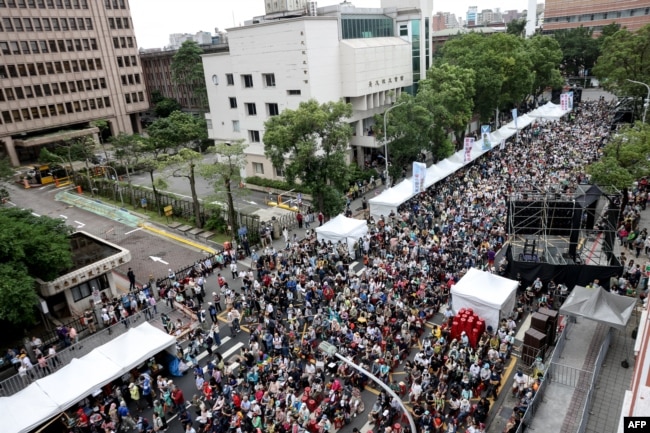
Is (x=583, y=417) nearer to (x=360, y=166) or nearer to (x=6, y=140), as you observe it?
(x=360, y=166)

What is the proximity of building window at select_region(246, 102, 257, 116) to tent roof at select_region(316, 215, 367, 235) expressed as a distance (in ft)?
61.9

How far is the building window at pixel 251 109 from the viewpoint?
40688mm

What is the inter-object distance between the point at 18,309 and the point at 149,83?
80587 mm

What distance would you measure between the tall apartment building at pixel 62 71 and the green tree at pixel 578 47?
2913 inches

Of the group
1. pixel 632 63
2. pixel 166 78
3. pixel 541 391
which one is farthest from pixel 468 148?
pixel 166 78

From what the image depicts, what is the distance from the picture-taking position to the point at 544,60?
56.0m

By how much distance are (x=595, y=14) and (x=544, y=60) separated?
152 feet

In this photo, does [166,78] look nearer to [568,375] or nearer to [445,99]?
[445,99]

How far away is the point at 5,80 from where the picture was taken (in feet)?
174

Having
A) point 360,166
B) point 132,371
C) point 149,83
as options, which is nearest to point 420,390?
point 132,371

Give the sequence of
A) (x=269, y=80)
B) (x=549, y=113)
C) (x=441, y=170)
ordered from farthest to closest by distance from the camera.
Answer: (x=549, y=113) → (x=269, y=80) → (x=441, y=170)

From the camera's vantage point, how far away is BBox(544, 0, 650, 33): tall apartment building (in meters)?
80.6

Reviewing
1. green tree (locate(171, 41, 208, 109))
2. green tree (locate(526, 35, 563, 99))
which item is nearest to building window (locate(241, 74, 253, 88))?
green tree (locate(171, 41, 208, 109))

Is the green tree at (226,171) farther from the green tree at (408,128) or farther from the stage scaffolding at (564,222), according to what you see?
the stage scaffolding at (564,222)
